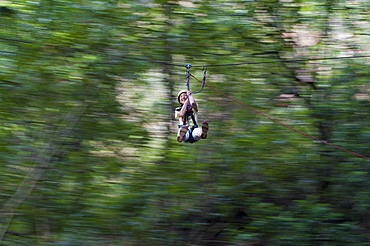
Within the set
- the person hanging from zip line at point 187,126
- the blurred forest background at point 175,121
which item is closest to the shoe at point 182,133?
the person hanging from zip line at point 187,126

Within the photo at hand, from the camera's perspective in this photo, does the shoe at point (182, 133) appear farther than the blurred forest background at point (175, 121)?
No

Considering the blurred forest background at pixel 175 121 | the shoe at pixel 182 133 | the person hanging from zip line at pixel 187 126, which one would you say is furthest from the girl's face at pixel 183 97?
the blurred forest background at pixel 175 121

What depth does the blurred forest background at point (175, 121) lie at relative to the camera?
2.86 m

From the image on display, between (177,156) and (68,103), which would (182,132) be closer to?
(177,156)

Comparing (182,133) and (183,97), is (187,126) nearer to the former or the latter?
(182,133)

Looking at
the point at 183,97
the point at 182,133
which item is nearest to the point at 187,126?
the point at 182,133

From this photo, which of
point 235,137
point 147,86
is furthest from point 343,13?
point 147,86

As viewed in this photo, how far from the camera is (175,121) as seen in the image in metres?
2.96

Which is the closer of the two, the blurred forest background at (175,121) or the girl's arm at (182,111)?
the girl's arm at (182,111)

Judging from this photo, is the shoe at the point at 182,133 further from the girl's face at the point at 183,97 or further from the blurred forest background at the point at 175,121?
Result: the blurred forest background at the point at 175,121

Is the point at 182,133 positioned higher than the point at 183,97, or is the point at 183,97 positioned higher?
the point at 183,97

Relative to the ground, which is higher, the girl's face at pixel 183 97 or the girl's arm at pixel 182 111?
the girl's face at pixel 183 97

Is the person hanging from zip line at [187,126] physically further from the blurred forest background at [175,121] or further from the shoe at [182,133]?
the blurred forest background at [175,121]

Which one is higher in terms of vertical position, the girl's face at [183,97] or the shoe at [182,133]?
the girl's face at [183,97]
